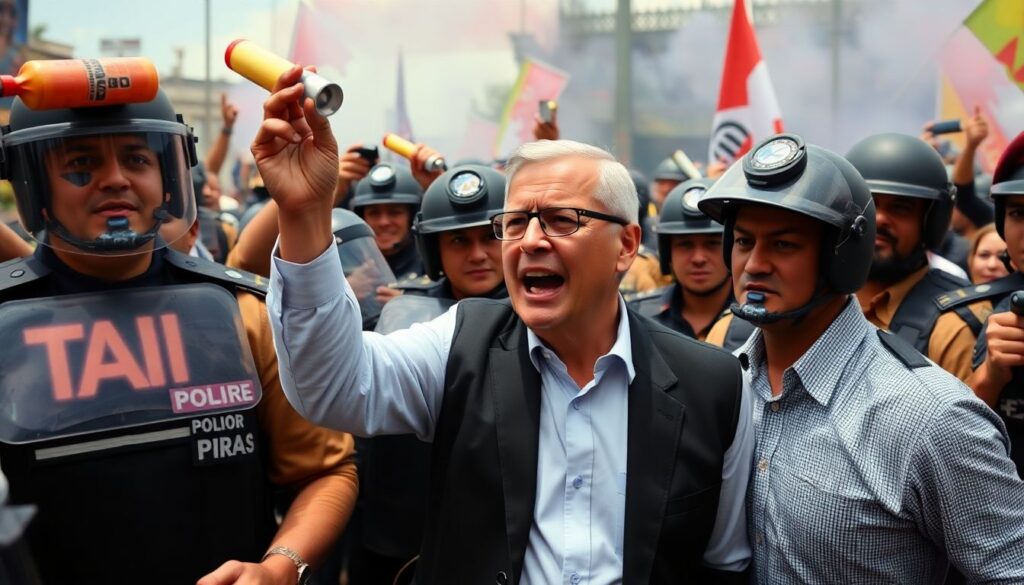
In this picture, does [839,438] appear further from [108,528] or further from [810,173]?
[108,528]

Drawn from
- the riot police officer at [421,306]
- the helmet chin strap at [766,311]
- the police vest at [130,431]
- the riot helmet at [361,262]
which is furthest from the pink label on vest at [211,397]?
the riot helmet at [361,262]

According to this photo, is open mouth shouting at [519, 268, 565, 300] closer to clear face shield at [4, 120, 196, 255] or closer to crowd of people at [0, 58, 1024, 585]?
crowd of people at [0, 58, 1024, 585]

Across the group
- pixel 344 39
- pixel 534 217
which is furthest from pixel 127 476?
pixel 344 39

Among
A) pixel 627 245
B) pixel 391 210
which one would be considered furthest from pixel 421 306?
pixel 391 210

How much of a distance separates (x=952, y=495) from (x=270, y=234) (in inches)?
104

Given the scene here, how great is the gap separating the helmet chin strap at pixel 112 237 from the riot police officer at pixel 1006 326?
2.64m

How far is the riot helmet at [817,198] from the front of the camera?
9.49ft

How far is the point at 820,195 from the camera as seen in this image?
2.90m

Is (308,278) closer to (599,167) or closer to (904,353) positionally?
(599,167)

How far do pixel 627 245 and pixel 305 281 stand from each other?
1.02 m

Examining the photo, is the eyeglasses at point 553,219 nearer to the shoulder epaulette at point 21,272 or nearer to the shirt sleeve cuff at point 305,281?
the shirt sleeve cuff at point 305,281

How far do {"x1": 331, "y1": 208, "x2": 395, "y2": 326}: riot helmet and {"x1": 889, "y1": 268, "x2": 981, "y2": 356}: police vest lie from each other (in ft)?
8.26

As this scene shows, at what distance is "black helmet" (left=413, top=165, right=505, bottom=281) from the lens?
4926 mm

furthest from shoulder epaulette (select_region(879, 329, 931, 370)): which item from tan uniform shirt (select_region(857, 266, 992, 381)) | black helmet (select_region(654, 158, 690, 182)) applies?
black helmet (select_region(654, 158, 690, 182))
